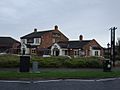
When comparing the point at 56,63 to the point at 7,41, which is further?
the point at 7,41

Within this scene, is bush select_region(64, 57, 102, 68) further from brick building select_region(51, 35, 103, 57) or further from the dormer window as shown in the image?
the dormer window

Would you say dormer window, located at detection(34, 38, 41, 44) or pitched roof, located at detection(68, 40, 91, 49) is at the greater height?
dormer window, located at detection(34, 38, 41, 44)

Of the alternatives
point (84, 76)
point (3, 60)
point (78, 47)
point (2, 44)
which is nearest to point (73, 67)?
point (3, 60)

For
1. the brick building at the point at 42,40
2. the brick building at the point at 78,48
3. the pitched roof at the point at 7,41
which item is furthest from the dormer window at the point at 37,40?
the pitched roof at the point at 7,41

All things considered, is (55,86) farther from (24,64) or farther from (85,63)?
(85,63)

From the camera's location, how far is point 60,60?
3456 cm

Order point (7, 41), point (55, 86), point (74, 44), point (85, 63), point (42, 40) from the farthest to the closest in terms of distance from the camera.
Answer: point (7, 41) → point (42, 40) → point (74, 44) → point (85, 63) → point (55, 86)

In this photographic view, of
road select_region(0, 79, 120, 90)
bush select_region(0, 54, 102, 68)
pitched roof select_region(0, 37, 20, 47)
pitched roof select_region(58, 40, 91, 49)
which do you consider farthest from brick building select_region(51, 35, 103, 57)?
road select_region(0, 79, 120, 90)

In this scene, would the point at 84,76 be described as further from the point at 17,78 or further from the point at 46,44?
the point at 46,44

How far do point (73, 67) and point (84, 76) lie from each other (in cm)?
1041

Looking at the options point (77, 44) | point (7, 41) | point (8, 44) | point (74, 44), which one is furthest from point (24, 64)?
point (7, 41)

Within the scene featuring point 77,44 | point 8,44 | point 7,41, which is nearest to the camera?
point 77,44

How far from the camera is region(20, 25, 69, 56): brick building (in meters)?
82.2

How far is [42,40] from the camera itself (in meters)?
84.1
